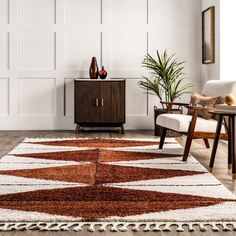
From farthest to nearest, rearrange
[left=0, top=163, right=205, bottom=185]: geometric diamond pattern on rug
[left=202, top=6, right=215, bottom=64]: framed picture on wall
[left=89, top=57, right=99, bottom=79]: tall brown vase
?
[left=89, top=57, right=99, bottom=79]: tall brown vase → [left=202, top=6, right=215, bottom=64]: framed picture on wall → [left=0, top=163, right=205, bottom=185]: geometric diamond pattern on rug

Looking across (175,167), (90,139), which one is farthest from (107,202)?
(90,139)

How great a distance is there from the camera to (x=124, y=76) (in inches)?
252

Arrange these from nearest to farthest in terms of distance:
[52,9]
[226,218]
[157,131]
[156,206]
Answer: [226,218] < [156,206] < [157,131] < [52,9]

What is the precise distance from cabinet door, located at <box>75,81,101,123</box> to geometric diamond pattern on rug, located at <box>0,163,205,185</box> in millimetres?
2424

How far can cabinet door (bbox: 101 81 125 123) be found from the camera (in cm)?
601

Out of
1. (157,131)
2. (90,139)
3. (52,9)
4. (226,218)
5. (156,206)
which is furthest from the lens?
(52,9)

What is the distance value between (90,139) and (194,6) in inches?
90.1

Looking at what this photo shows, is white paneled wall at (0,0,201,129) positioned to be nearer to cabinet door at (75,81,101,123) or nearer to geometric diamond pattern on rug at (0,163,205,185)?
cabinet door at (75,81,101,123)

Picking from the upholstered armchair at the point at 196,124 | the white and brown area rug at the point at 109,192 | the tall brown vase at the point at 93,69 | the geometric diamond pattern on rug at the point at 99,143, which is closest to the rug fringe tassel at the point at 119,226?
the white and brown area rug at the point at 109,192

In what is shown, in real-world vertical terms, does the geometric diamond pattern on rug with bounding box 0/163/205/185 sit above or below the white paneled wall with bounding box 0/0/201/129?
below

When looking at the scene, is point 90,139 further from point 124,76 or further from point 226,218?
point 226,218

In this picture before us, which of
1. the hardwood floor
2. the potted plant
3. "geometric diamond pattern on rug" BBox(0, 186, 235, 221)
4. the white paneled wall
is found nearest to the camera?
the hardwood floor

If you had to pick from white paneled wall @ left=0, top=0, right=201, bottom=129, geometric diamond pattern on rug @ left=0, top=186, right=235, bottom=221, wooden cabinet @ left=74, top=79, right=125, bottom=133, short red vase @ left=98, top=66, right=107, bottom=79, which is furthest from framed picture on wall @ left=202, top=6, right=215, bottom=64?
geometric diamond pattern on rug @ left=0, top=186, right=235, bottom=221

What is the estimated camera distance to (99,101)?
19.7 ft
